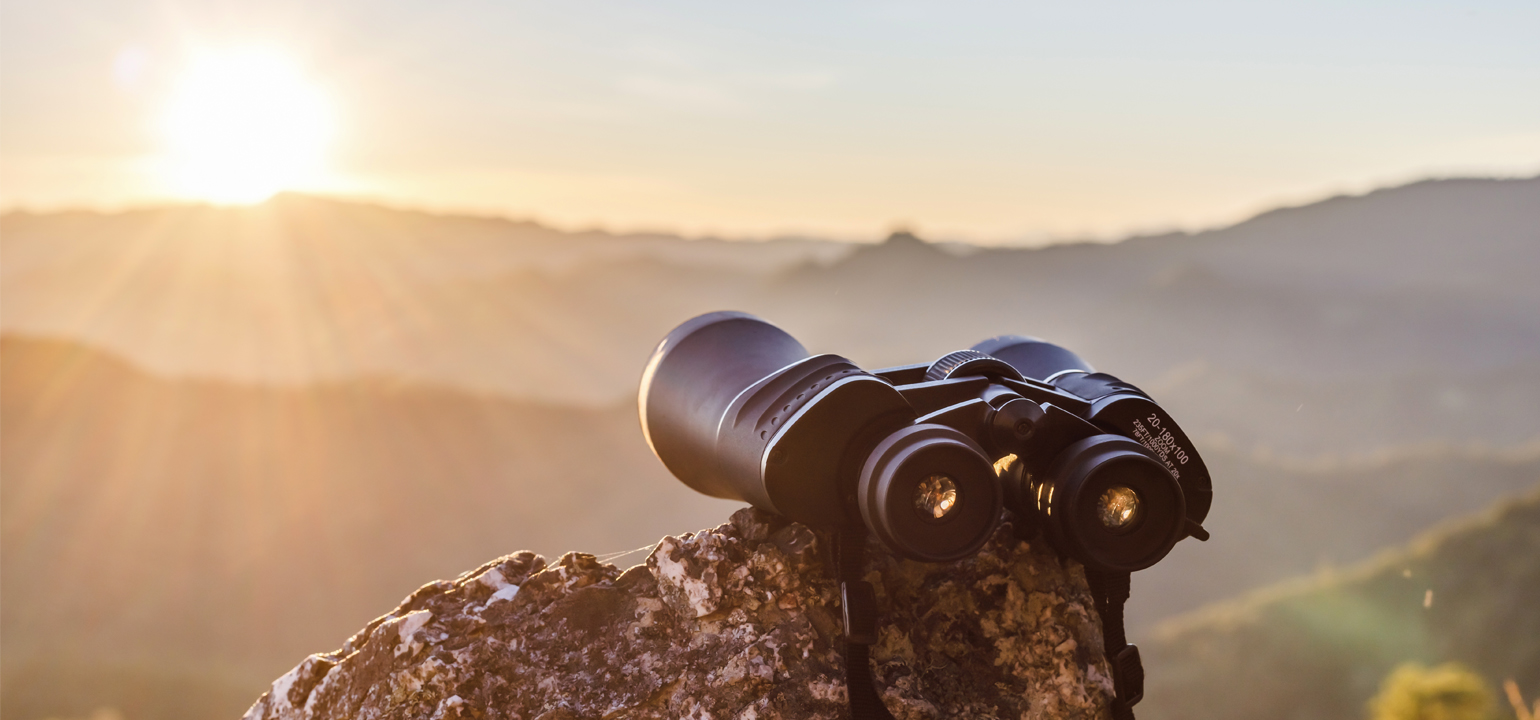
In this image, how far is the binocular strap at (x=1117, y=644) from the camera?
2.16 metres

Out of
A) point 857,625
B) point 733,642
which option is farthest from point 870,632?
point 733,642

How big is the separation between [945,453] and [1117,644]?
69 cm

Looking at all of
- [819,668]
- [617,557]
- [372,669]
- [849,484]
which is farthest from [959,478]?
[372,669]

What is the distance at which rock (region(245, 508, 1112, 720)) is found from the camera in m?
2.05

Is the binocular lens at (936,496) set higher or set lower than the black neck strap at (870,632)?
higher

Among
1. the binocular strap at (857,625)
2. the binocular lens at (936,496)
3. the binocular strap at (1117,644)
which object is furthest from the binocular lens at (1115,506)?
the binocular strap at (857,625)

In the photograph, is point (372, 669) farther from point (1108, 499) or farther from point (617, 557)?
point (1108, 499)

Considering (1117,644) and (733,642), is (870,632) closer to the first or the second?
(733,642)

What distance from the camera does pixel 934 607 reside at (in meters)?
2.21

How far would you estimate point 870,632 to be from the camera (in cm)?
198

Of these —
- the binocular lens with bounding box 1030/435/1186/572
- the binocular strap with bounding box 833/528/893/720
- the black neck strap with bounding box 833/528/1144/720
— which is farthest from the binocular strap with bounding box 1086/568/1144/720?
the binocular strap with bounding box 833/528/893/720

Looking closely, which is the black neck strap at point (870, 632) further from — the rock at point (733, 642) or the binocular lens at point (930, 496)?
the binocular lens at point (930, 496)

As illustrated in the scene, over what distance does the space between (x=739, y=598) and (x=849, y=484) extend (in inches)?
14.2

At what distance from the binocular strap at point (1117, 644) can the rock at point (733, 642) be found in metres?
0.03
